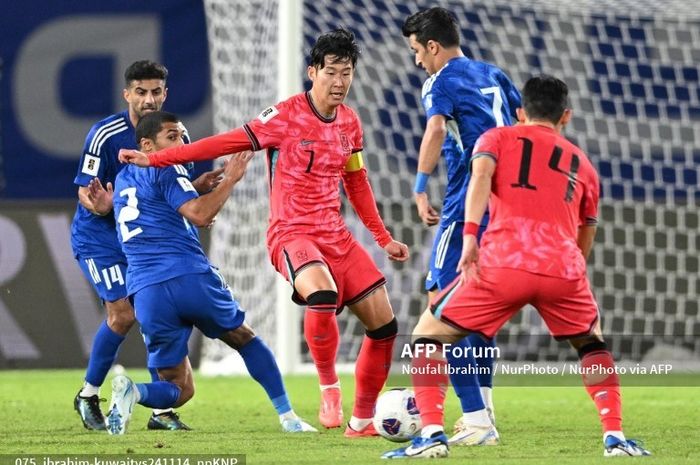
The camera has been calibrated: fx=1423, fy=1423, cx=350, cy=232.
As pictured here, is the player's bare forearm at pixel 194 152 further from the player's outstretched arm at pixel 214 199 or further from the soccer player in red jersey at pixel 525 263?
the soccer player in red jersey at pixel 525 263

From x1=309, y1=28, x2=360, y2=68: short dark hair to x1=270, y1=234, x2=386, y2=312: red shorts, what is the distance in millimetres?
876

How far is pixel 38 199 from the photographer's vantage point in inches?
506

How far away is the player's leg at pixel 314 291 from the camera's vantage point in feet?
22.1

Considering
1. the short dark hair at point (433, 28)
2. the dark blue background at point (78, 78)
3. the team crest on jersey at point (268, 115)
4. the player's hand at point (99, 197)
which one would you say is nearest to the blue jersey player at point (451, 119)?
the short dark hair at point (433, 28)

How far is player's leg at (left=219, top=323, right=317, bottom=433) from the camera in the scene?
718 centimetres

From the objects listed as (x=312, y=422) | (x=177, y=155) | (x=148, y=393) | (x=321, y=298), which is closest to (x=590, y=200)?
(x=321, y=298)

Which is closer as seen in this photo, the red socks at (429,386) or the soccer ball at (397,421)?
the red socks at (429,386)

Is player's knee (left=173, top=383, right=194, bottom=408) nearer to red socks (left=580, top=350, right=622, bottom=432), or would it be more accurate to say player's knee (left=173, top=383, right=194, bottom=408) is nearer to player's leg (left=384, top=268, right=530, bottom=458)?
player's leg (left=384, top=268, right=530, bottom=458)

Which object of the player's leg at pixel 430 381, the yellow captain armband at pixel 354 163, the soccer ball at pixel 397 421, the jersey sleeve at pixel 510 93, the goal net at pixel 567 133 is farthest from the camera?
the goal net at pixel 567 133

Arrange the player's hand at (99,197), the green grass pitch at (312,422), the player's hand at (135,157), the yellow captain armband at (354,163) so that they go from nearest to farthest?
the green grass pitch at (312,422), the player's hand at (135,157), the yellow captain armband at (354,163), the player's hand at (99,197)

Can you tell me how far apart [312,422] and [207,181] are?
5.28 feet

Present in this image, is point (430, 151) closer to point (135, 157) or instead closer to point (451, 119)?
point (451, 119)

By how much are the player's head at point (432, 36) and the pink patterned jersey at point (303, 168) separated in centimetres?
55

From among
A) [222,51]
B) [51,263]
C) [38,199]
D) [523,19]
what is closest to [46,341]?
[51,263]
